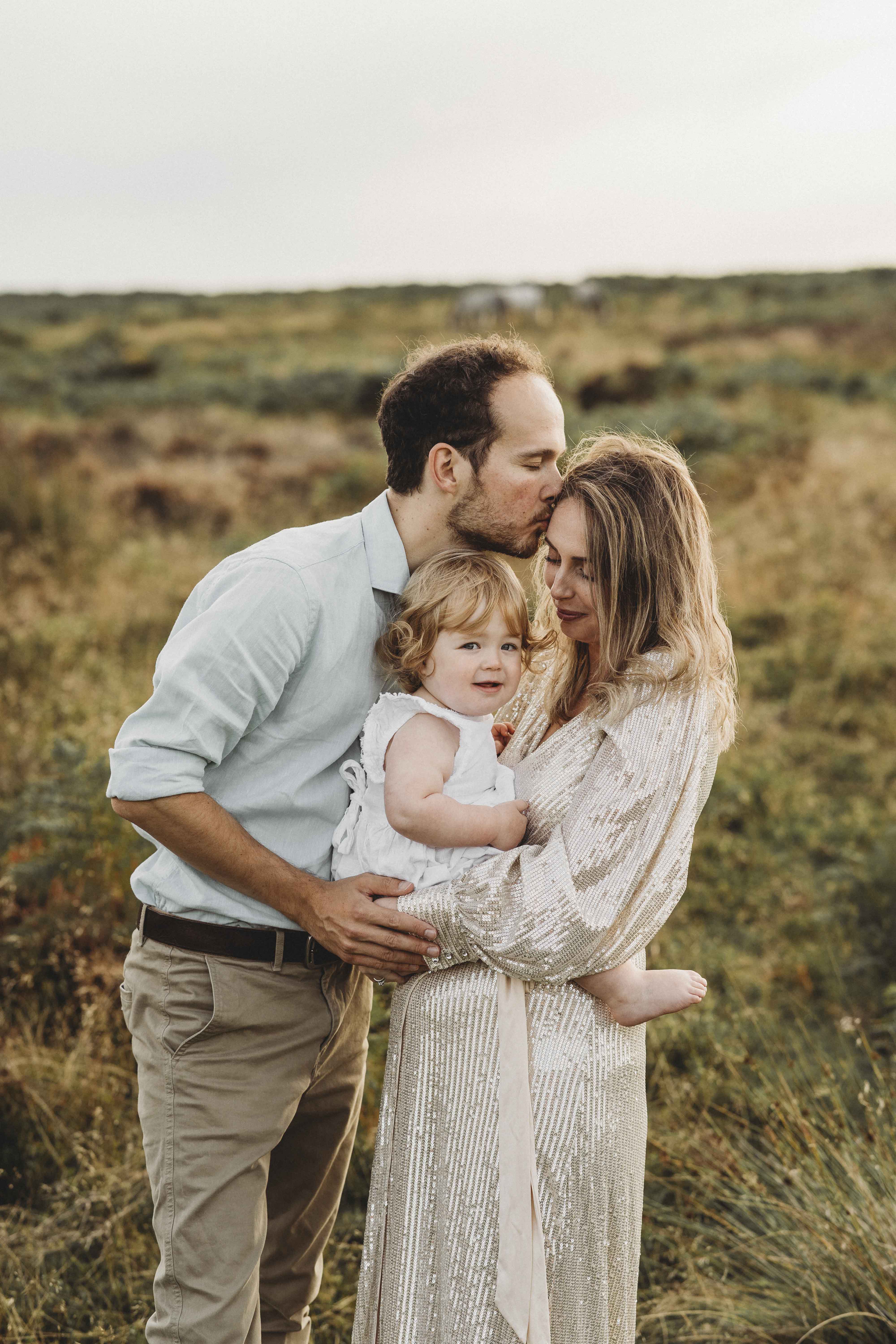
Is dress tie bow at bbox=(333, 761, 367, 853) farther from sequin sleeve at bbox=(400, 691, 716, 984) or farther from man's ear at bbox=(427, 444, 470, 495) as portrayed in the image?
man's ear at bbox=(427, 444, 470, 495)

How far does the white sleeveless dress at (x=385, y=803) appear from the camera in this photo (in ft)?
7.64

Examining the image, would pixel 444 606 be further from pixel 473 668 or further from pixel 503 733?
pixel 503 733

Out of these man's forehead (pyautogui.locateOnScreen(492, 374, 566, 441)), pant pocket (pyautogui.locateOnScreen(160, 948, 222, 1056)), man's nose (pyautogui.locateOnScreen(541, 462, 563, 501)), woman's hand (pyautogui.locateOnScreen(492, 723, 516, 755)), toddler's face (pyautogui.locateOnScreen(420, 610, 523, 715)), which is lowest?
pant pocket (pyautogui.locateOnScreen(160, 948, 222, 1056))

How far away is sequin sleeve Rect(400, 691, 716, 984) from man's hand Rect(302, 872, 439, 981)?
4cm

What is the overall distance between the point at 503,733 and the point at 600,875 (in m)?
0.68

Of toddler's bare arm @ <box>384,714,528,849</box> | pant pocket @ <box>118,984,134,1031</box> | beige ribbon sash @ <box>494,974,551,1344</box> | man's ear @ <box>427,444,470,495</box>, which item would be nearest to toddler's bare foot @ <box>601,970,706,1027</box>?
beige ribbon sash @ <box>494,974,551,1344</box>

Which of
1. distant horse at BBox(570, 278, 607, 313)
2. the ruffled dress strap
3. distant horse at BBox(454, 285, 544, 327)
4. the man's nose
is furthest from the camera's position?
distant horse at BBox(570, 278, 607, 313)

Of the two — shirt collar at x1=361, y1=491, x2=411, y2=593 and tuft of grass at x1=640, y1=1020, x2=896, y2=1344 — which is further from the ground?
shirt collar at x1=361, y1=491, x2=411, y2=593

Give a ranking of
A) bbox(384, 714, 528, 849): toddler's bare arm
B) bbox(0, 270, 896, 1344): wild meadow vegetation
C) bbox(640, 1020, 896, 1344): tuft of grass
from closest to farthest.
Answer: bbox(384, 714, 528, 849): toddler's bare arm
bbox(640, 1020, 896, 1344): tuft of grass
bbox(0, 270, 896, 1344): wild meadow vegetation

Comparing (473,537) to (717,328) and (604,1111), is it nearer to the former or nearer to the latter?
(604,1111)

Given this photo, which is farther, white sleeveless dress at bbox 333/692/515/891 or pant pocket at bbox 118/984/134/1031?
pant pocket at bbox 118/984/134/1031

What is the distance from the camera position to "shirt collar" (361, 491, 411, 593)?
2.44m

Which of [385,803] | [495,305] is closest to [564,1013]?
[385,803]

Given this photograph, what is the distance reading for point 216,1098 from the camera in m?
2.31
